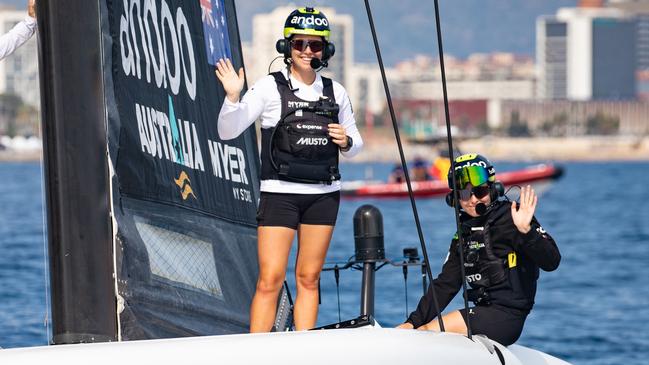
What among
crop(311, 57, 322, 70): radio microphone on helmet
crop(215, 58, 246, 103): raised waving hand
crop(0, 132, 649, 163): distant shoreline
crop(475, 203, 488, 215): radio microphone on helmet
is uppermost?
crop(311, 57, 322, 70): radio microphone on helmet

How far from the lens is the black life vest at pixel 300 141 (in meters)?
4.09

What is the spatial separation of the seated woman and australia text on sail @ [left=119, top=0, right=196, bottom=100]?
33.8 inches

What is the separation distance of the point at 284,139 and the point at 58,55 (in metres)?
0.83

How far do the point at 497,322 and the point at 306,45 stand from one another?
0.93 meters

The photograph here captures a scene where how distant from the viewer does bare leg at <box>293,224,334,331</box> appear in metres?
4.18

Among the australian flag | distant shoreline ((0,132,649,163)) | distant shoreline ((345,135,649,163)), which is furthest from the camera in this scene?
distant shoreline ((345,135,649,163))

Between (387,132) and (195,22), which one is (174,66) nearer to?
(195,22)

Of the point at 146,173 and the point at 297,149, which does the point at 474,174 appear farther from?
the point at 146,173

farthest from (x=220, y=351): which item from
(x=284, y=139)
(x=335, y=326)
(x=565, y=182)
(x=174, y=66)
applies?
(x=565, y=182)

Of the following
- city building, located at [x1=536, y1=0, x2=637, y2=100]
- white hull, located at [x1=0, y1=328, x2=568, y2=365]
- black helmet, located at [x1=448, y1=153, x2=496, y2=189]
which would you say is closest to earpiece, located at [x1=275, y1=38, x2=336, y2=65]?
black helmet, located at [x1=448, y1=153, x2=496, y2=189]

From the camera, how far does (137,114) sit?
12.8 feet

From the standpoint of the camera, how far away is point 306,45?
4.09 m

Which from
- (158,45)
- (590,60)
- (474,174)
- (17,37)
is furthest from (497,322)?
(590,60)

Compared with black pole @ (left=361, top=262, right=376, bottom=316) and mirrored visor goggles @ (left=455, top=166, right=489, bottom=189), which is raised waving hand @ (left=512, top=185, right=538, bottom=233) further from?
black pole @ (left=361, top=262, right=376, bottom=316)
